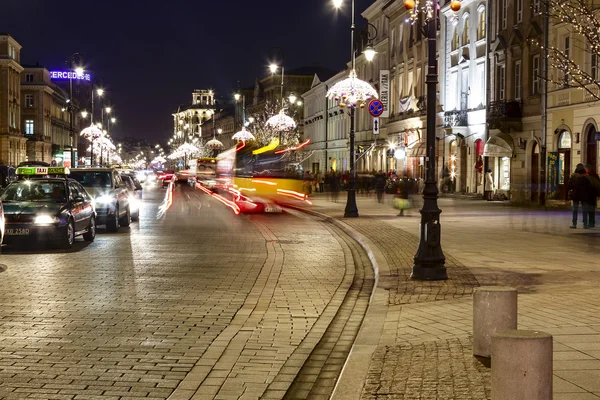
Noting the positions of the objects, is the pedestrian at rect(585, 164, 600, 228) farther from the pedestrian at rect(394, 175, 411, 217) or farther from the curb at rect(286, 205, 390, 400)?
the curb at rect(286, 205, 390, 400)

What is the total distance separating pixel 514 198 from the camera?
40.7 metres

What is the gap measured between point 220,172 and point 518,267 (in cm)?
3851

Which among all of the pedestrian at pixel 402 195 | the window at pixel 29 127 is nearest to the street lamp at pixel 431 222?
the pedestrian at pixel 402 195

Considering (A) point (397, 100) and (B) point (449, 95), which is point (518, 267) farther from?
(A) point (397, 100)

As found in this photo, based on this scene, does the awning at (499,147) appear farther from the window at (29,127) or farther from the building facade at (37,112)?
the window at (29,127)

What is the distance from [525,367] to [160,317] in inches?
233

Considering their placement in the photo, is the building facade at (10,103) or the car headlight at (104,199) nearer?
the car headlight at (104,199)

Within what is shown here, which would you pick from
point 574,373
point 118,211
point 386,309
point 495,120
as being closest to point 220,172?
point 495,120

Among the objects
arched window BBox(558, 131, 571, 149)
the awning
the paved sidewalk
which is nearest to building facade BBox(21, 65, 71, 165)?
the awning

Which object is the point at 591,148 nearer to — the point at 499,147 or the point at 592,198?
the point at 499,147

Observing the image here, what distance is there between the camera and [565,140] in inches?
1431

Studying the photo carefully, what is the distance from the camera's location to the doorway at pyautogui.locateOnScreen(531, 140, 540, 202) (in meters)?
39.3

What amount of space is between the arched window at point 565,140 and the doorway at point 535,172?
2304 millimetres

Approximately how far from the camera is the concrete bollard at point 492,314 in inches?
277
